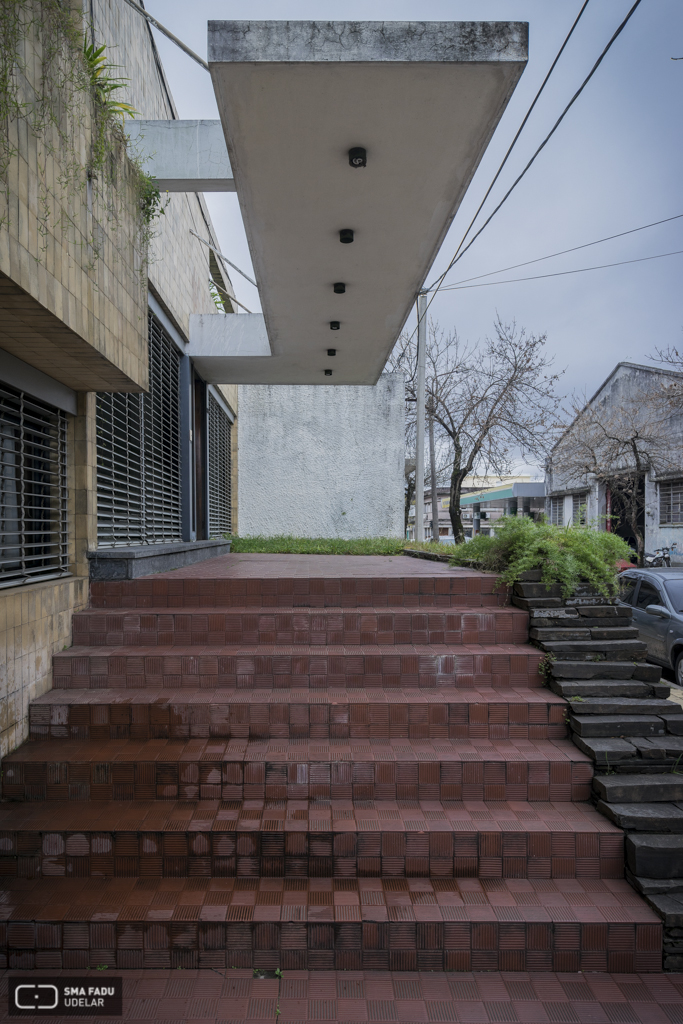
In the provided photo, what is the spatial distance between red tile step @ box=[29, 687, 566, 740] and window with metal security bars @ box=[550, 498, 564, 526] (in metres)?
19.4

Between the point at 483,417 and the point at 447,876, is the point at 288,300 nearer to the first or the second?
the point at 447,876

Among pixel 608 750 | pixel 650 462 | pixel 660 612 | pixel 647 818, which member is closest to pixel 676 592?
pixel 660 612

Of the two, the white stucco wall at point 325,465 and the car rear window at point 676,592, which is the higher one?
the white stucco wall at point 325,465

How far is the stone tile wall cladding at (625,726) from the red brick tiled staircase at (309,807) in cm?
9

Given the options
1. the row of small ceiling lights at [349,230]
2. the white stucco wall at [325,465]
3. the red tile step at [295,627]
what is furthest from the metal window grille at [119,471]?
the white stucco wall at [325,465]

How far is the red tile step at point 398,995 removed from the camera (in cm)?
200

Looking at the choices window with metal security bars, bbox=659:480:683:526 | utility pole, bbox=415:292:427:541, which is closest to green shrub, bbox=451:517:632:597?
utility pole, bbox=415:292:427:541

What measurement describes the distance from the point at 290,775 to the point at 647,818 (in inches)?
64.8

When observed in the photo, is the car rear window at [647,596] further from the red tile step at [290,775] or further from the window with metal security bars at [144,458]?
the window with metal security bars at [144,458]

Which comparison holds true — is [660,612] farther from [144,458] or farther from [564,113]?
[144,458]

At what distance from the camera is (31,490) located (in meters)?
3.71

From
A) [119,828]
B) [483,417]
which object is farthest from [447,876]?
[483,417]

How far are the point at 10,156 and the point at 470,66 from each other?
7.35ft

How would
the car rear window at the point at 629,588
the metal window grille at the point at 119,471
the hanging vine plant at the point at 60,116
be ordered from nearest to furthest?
the hanging vine plant at the point at 60,116, the metal window grille at the point at 119,471, the car rear window at the point at 629,588
